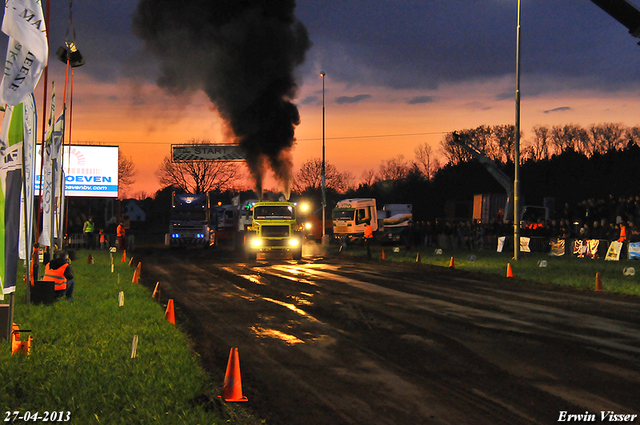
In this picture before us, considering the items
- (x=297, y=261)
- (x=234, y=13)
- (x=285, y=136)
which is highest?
(x=234, y=13)

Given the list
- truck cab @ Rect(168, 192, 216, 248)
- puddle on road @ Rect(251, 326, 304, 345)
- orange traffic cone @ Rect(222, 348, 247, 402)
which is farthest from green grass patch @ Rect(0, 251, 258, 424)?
truck cab @ Rect(168, 192, 216, 248)

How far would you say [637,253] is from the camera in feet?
75.9

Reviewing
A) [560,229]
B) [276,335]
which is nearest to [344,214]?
[560,229]

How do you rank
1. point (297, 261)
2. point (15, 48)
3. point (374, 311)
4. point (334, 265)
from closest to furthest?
1. point (15, 48)
2. point (374, 311)
3. point (334, 265)
4. point (297, 261)

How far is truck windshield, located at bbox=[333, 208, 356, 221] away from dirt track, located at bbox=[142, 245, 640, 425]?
87.5ft

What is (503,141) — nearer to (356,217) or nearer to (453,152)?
(453,152)

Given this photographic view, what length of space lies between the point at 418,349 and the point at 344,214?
3584 cm

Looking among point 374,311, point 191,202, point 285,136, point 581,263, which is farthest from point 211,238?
point 374,311

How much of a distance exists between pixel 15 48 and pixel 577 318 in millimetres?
10627

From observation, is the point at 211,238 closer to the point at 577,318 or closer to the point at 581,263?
the point at 581,263

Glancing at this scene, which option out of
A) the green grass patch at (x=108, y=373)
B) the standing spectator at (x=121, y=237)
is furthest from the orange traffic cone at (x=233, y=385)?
the standing spectator at (x=121, y=237)

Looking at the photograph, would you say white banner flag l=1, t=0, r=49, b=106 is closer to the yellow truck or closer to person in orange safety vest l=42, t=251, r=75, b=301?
person in orange safety vest l=42, t=251, r=75, b=301

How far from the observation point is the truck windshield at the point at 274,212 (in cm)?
2917

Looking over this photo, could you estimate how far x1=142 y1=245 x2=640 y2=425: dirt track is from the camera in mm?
6230
